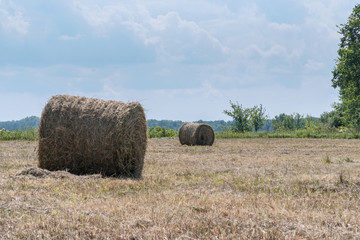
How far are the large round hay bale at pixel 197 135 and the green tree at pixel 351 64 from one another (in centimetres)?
1932

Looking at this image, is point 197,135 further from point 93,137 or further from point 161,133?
point 161,133

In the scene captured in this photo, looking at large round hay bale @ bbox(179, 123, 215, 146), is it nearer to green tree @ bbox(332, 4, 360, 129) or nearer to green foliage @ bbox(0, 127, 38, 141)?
green foliage @ bbox(0, 127, 38, 141)

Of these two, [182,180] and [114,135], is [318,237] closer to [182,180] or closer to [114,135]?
[182,180]

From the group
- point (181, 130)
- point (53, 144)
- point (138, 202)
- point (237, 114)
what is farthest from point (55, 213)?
point (237, 114)

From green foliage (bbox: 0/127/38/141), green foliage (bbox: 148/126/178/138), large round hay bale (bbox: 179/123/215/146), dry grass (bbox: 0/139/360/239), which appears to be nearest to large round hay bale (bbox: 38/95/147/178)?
dry grass (bbox: 0/139/360/239)

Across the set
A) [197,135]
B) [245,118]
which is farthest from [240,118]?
[197,135]

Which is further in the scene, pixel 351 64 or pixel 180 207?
pixel 351 64

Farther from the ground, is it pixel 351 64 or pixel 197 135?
pixel 351 64

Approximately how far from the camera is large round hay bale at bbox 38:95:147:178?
938cm

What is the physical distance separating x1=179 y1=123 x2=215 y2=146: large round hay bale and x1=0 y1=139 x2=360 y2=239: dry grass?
44.3ft

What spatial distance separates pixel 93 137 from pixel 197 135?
13.8 m

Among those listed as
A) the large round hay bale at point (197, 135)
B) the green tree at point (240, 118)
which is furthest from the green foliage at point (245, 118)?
the large round hay bale at point (197, 135)

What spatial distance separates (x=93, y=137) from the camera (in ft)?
31.0

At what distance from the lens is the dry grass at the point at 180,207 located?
4617 mm
